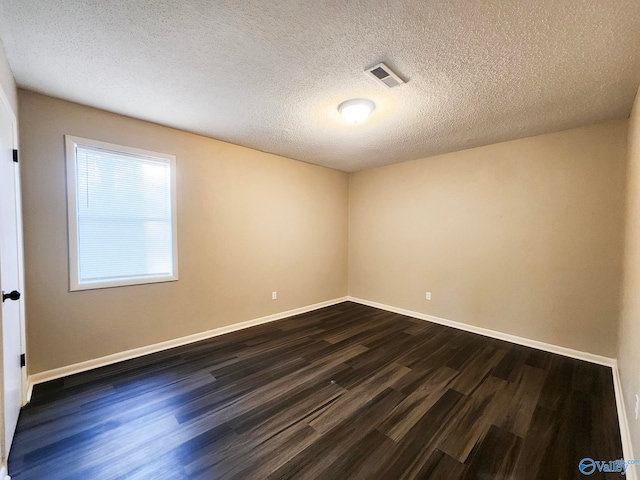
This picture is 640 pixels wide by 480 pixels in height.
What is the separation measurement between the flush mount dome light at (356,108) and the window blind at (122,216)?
2133 millimetres

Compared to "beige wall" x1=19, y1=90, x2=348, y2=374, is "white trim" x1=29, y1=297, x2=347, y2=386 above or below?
below

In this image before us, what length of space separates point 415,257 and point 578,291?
1.94 meters

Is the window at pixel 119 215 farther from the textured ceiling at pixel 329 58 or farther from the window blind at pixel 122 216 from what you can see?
the textured ceiling at pixel 329 58

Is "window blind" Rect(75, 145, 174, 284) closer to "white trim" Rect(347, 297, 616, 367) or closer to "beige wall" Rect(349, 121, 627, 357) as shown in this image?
"beige wall" Rect(349, 121, 627, 357)

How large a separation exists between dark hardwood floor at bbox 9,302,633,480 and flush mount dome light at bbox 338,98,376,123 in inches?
98.5

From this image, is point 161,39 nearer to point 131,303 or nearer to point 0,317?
point 0,317

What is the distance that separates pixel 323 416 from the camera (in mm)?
1979

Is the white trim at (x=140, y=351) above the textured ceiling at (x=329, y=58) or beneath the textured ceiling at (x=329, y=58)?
beneath

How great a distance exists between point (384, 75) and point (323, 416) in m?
2.62

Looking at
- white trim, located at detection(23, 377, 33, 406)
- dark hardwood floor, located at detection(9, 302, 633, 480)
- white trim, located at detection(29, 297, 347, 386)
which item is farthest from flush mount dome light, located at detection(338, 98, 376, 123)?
white trim, located at detection(23, 377, 33, 406)

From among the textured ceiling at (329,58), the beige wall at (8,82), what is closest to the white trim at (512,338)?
the textured ceiling at (329,58)

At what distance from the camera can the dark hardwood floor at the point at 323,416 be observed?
155 cm

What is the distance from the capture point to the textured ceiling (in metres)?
1.43

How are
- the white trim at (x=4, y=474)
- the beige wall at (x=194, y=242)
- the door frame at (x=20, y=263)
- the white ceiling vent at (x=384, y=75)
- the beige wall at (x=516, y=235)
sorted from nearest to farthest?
the white trim at (x=4, y=474)
the white ceiling vent at (x=384, y=75)
the door frame at (x=20, y=263)
the beige wall at (x=194, y=242)
the beige wall at (x=516, y=235)
